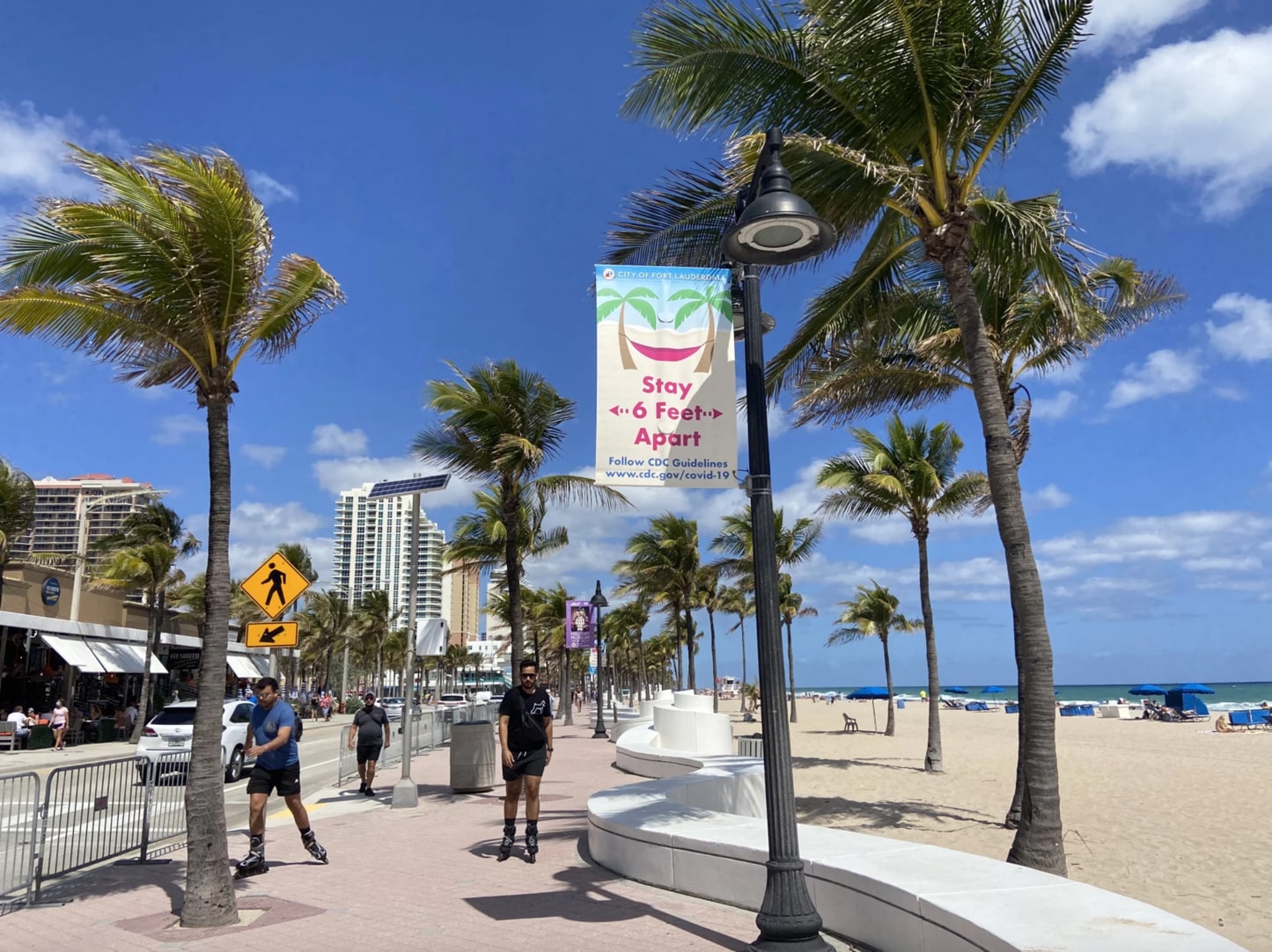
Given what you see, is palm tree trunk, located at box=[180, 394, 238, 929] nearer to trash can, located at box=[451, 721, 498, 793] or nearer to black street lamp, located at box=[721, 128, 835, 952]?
black street lamp, located at box=[721, 128, 835, 952]

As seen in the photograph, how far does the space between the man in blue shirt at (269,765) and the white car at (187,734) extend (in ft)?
35.4

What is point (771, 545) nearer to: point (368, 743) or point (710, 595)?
point (368, 743)

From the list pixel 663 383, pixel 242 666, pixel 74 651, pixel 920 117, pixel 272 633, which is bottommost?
pixel 242 666

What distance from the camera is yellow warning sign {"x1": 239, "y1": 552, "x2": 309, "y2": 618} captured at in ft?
32.2

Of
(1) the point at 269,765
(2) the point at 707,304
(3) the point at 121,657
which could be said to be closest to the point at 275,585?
(1) the point at 269,765

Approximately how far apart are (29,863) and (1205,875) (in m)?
11.0

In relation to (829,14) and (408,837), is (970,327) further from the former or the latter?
(408,837)

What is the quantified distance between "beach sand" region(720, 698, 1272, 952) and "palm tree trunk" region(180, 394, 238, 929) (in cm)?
776

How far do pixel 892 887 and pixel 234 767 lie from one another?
1823 centimetres

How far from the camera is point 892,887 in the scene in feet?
16.7

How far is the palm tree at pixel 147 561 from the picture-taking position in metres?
33.4

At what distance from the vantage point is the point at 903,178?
8.70 metres

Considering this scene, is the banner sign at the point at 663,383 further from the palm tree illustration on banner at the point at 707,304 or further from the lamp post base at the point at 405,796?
the lamp post base at the point at 405,796

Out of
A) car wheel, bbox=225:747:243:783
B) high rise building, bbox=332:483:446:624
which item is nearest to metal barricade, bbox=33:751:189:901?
car wheel, bbox=225:747:243:783
